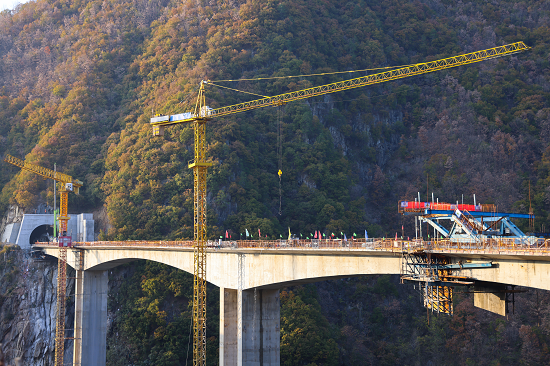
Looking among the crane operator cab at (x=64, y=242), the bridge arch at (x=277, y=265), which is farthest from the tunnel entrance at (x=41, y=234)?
the bridge arch at (x=277, y=265)

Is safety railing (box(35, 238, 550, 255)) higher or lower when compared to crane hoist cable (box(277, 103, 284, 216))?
lower

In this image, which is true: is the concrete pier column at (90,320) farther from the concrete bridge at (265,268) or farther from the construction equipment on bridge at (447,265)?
the construction equipment on bridge at (447,265)

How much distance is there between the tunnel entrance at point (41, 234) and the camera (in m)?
93.9

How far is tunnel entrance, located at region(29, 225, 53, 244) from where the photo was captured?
308 feet

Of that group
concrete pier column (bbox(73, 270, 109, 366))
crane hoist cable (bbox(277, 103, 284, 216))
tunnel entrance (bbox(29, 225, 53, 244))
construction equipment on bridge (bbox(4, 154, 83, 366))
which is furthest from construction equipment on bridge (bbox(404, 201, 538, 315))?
tunnel entrance (bbox(29, 225, 53, 244))

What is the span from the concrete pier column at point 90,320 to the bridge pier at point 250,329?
3006 centimetres

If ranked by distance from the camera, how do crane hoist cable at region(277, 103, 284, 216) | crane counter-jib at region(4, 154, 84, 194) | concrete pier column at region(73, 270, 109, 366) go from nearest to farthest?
concrete pier column at region(73, 270, 109, 366) < crane counter-jib at region(4, 154, 84, 194) < crane hoist cable at region(277, 103, 284, 216)

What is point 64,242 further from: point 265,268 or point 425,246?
point 425,246

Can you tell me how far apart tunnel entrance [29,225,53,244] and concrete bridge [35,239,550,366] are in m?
24.7

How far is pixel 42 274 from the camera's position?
87062mm

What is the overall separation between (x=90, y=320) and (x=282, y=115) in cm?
4756

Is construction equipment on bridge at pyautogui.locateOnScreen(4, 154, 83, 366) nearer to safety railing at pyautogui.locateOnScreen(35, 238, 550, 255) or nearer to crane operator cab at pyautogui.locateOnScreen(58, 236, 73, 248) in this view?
crane operator cab at pyautogui.locateOnScreen(58, 236, 73, 248)

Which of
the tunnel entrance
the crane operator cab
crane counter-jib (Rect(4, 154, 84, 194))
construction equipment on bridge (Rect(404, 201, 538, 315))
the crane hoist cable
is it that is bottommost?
construction equipment on bridge (Rect(404, 201, 538, 315))

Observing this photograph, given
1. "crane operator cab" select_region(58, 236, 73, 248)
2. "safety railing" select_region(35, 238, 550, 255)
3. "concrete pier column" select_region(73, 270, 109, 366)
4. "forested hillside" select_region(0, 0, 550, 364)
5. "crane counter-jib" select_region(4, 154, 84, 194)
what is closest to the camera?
"safety railing" select_region(35, 238, 550, 255)
